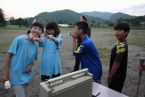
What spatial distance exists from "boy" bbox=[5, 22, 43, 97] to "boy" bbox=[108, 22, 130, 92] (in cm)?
118

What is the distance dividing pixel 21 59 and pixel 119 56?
141cm

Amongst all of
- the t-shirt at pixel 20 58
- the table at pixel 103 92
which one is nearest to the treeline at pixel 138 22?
the t-shirt at pixel 20 58

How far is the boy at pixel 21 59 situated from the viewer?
322cm

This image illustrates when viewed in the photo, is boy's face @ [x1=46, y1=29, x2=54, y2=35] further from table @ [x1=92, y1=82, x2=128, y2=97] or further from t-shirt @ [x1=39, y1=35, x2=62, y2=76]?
table @ [x1=92, y1=82, x2=128, y2=97]

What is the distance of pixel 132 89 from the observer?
243 inches

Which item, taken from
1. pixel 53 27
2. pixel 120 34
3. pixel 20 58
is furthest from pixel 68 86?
pixel 53 27

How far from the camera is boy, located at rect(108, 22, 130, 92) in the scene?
3.40m

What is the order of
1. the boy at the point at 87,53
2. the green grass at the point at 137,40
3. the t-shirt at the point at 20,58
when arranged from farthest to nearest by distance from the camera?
the green grass at the point at 137,40 < the boy at the point at 87,53 < the t-shirt at the point at 20,58

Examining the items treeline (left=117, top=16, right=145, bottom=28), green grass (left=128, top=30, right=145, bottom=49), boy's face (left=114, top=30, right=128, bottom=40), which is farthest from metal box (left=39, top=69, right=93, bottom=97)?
treeline (left=117, top=16, right=145, bottom=28)

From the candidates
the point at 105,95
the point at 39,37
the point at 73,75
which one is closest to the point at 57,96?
the point at 73,75

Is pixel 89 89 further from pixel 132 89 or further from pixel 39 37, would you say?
pixel 132 89

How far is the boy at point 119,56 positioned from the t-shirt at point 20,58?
A: 4.08 ft

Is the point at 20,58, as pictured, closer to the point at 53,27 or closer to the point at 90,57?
the point at 53,27

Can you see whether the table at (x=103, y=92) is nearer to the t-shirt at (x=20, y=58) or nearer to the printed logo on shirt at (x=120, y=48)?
the printed logo on shirt at (x=120, y=48)
